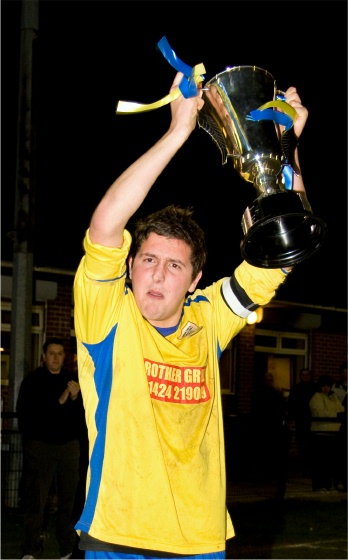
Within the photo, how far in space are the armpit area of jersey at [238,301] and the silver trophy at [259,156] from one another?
1.48ft

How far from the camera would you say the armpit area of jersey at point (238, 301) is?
355 cm

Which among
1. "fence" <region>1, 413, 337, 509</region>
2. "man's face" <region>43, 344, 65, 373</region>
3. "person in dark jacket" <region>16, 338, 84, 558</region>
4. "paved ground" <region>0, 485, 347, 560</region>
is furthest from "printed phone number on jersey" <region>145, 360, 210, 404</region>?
"fence" <region>1, 413, 337, 509</region>

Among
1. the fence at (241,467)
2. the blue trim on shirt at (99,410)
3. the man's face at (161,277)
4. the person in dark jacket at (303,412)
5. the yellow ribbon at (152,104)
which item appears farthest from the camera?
the person in dark jacket at (303,412)

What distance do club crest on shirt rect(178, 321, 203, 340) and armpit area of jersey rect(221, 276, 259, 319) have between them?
0.27 m

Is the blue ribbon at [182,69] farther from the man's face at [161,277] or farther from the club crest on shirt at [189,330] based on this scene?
the club crest on shirt at [189,330]

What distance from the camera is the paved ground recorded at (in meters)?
8.20

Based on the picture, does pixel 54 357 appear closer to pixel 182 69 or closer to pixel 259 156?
pixel 259 156

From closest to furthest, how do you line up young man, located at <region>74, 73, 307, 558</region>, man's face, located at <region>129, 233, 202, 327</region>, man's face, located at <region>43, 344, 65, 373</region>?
young man, located at <region>74, 73, 307, 558</region> → man's face, located at <region>129, 233, 202, 327</region> → man's face, located at <region>43, 344, 65, 373</region>

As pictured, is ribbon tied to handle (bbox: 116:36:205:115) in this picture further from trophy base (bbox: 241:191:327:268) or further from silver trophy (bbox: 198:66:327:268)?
trophy base (bbox: 241:191:327:268)

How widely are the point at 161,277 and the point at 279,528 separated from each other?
7332 millimetres

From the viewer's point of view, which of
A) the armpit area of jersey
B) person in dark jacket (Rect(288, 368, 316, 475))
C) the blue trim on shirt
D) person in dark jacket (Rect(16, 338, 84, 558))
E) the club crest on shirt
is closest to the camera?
the blue trim on shirt

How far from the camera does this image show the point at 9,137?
14.3m

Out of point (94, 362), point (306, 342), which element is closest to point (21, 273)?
point (94, 362)

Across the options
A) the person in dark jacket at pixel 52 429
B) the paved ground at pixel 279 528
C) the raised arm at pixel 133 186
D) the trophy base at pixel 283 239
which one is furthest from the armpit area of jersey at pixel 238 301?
the person in dark jacket at pixel 52 429
